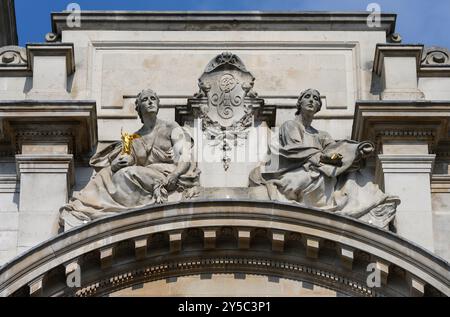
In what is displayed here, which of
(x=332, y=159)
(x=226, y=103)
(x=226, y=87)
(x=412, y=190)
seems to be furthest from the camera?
(x=226, y=87)

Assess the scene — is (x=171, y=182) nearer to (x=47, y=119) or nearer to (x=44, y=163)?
(x=44, y=163)

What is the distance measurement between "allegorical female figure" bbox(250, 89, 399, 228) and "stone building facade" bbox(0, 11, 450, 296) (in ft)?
A: 0.79

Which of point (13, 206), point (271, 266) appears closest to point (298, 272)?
point (271, 266)

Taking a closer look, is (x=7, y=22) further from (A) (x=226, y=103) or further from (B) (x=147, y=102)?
(A) (x=226, y=103)

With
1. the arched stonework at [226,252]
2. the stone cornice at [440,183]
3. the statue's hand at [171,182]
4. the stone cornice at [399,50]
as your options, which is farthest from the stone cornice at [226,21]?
the arched stonework at [226,252]

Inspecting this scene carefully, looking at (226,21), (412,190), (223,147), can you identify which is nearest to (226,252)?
(223,147)

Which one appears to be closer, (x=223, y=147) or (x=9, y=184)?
(x=9, y=184)

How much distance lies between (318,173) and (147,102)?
9.73ft

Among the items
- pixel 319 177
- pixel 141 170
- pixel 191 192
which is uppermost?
pixel 141 170

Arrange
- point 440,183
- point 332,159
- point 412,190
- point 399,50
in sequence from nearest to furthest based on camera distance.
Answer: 1. point 412,190
2. point 332,159
3. point 440,183
4. point 399,50

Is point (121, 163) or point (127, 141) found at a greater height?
point (127, 141)

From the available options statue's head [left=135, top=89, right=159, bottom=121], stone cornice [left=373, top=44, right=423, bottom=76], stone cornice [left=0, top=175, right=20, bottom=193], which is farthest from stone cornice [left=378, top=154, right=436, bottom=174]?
stone cornice [left=0, top=175, right=20, bottom=193]

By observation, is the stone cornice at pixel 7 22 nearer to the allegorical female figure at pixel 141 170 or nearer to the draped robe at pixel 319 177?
the allegorical female figure at pixel 141 170

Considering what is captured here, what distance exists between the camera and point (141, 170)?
2981 cm
